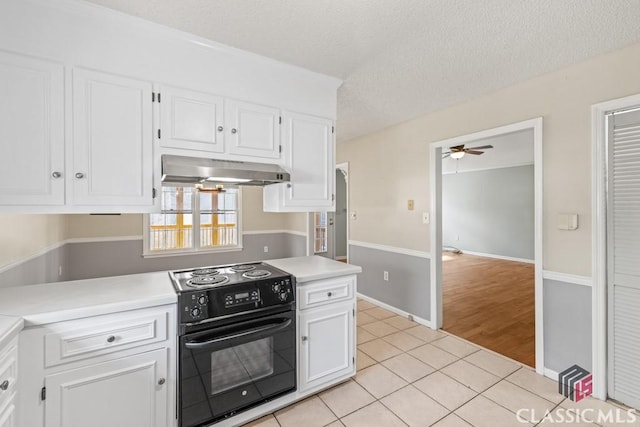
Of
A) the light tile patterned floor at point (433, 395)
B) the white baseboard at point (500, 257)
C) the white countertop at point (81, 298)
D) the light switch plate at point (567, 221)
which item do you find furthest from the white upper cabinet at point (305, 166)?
the white baseboard at point (500, 257)

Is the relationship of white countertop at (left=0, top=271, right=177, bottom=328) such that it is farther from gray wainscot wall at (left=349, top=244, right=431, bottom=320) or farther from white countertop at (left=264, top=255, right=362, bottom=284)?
gray wainscot wall at (left=349, top=244, right=431, bottom=320)

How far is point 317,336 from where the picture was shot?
2.11 metres

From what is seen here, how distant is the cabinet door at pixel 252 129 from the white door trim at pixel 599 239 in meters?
2.30

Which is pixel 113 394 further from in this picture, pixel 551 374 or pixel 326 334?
pixel 551 374

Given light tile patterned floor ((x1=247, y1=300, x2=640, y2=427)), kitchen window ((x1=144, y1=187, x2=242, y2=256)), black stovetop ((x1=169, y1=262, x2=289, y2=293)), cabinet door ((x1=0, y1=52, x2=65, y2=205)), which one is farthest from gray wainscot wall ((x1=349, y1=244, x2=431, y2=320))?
cabinet door ((x1=0, y1=52, x2=65, y2=205))

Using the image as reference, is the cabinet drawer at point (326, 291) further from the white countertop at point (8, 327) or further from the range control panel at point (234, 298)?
the white countertop at point (8, 327)

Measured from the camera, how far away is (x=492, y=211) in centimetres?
780

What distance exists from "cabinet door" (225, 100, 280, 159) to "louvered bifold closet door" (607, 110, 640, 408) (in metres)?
2.40

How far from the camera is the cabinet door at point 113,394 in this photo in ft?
4.57

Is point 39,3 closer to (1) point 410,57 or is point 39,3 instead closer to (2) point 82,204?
(2) point 82,204

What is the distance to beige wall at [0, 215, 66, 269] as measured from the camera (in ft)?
6.03

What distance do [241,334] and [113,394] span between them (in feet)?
2.19

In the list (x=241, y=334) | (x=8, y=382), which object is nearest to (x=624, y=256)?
(x=241, y=334)

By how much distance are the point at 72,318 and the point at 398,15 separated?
2310 millimetres
